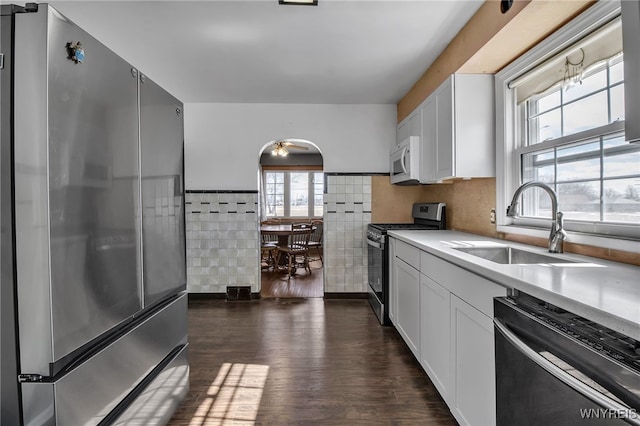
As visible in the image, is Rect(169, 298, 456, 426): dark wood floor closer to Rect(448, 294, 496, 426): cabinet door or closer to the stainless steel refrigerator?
Rect(448, 294, 496, 426): cabinet door

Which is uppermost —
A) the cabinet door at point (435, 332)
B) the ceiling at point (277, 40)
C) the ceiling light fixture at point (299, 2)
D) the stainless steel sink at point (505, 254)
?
the ceiling at point (277, 40)

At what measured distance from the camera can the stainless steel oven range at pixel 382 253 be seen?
3.07 metres

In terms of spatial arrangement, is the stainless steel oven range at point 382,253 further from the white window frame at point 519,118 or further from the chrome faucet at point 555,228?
the chrome faucet at point 555,228

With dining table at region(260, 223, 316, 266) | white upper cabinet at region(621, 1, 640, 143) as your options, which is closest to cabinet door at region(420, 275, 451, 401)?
white upper cabinet at region(621, 1, 640, 143)

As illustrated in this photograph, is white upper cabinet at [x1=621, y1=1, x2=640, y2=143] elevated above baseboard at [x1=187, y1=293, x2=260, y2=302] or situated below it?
above

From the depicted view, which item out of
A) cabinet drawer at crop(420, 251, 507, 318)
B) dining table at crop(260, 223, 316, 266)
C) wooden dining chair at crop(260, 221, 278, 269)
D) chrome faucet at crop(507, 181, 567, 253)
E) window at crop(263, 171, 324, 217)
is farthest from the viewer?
window at crop(263, 171, 324, 217)

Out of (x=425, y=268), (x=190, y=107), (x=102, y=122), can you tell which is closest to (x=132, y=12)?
(x=102, y=122)

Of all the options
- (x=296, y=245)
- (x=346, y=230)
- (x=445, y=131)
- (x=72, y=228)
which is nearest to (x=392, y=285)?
(x=346, y=230)

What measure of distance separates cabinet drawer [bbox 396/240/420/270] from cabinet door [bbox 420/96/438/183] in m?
0.67

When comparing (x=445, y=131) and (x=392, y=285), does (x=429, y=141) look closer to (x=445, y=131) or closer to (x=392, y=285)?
(x=445, y=131)

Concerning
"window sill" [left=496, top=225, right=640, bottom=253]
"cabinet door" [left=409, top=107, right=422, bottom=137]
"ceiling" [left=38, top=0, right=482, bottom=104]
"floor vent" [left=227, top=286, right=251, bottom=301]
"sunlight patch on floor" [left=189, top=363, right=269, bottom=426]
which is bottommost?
"sunlight patch on floor" [left=189, top=363, right=269, bottom=426]

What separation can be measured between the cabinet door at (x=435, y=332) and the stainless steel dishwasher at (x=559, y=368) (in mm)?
548

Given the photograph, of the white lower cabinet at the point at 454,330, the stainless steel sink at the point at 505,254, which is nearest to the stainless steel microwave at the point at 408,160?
the white lower cabinet at the point at 454,330

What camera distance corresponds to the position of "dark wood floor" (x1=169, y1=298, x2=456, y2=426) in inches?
70.6
